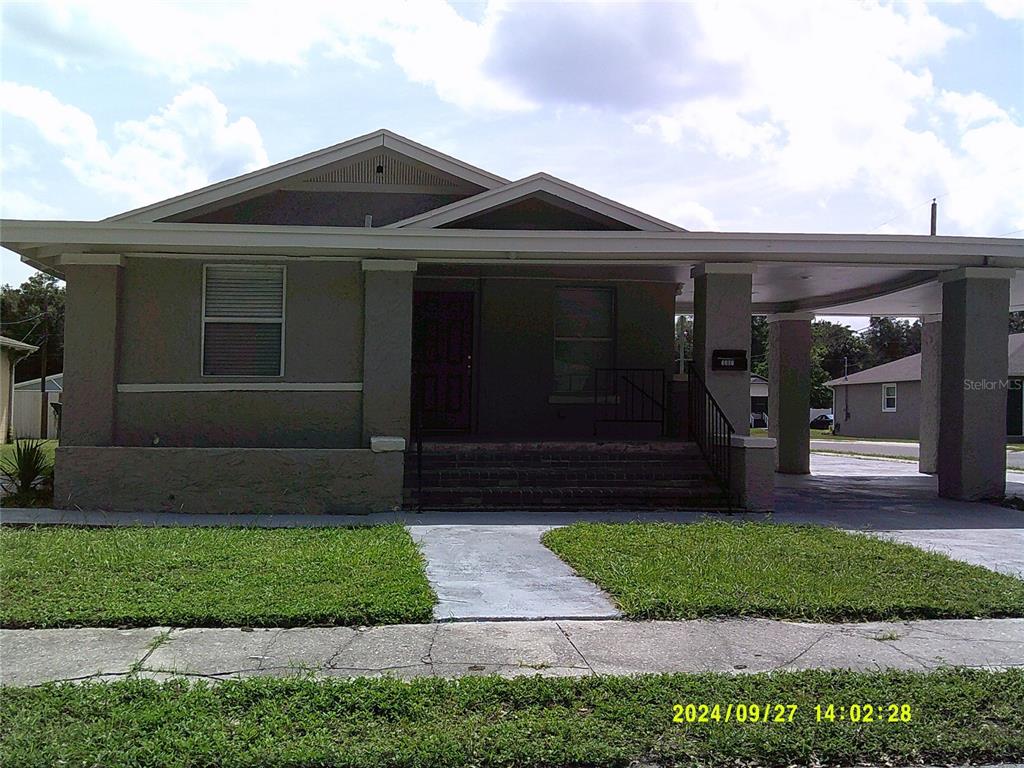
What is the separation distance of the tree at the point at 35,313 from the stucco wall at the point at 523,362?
1558 inches

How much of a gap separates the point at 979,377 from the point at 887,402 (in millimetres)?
32932

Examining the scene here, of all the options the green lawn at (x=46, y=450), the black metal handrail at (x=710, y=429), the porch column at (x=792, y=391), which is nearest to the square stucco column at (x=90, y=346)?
the green lawn at (x=46, y=450)

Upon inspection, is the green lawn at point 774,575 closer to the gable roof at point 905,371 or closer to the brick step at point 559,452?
the brick step at point 559,452

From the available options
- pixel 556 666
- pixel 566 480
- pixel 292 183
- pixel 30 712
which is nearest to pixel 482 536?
pixel 566 480

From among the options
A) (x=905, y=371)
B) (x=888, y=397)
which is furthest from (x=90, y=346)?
(x=888, y=397)

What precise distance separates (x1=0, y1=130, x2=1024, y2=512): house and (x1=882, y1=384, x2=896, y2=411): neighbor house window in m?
31.6

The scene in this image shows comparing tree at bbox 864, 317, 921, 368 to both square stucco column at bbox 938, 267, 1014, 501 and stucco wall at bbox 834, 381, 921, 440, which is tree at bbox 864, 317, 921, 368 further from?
square stucco column at bbox 938, 267, 1014, 501

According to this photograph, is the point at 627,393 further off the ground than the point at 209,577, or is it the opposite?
the point at 627,393

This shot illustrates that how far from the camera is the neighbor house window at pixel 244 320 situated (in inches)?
462

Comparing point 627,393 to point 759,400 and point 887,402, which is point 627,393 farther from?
point 759,400

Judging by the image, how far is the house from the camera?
10.9 metres

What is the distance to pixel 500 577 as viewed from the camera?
24.8ft

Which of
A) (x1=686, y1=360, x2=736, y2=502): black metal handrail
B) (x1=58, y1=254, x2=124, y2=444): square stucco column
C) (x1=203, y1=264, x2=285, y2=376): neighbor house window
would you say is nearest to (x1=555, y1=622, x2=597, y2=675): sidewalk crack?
(x1=686, y1=360, x2=736, y2=502): black metal handrail

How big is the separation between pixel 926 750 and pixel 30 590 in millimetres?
5714
